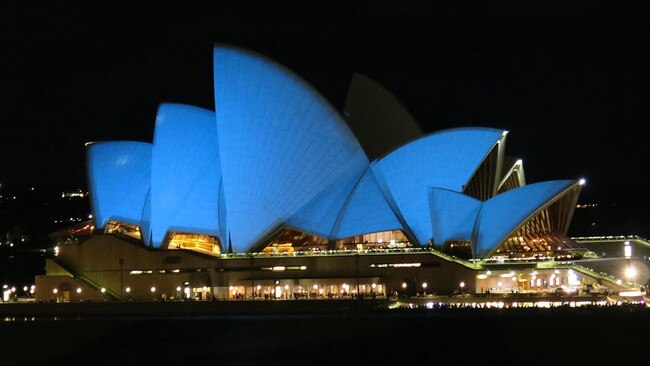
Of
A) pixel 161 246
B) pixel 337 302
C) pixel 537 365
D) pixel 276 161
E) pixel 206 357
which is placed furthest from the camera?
pixel 161 246

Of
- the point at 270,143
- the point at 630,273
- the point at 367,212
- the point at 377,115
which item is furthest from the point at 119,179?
the point at 630,273

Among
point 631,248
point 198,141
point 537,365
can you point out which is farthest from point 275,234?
point 537,365

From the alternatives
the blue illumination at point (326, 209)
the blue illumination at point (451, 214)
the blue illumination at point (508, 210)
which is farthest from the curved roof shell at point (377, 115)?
the blue illumination at point (508, 210)

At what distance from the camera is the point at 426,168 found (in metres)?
50.8

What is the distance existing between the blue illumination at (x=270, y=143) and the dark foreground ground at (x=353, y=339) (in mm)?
11839

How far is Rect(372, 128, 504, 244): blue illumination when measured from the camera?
50125mm

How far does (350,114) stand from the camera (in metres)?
57.2

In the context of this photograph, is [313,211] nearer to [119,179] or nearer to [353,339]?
[119,179]

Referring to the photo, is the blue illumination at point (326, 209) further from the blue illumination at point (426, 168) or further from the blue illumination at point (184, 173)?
the blue illumination at point (184, 173)

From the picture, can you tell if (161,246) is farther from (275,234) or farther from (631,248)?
(631,248)

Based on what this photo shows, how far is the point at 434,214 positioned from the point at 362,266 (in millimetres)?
5272

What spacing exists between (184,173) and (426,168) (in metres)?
15.6

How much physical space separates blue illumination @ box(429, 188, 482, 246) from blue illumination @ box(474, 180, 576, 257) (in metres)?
0.54

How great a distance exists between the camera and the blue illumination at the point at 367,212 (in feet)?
170
